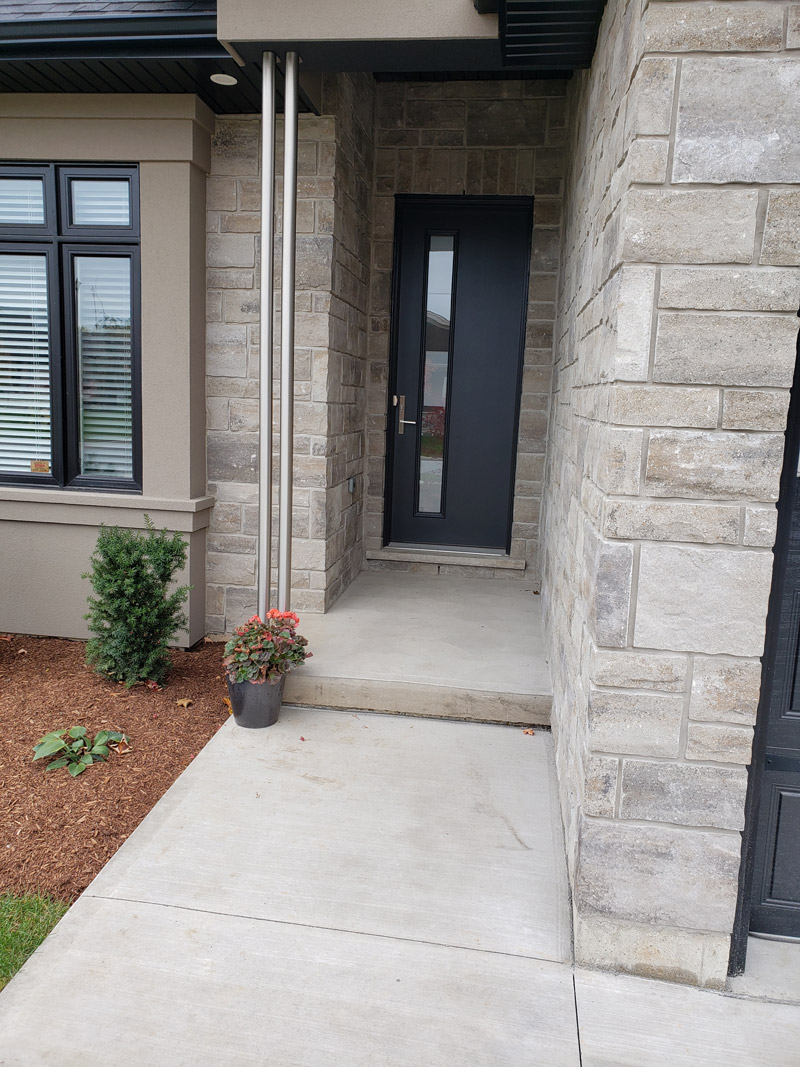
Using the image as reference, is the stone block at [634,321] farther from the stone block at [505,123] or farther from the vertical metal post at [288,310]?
the stone block at [505,123]

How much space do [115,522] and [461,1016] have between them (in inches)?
126

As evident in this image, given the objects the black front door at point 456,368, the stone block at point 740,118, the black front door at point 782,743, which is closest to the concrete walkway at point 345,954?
the black front door at point 782,743

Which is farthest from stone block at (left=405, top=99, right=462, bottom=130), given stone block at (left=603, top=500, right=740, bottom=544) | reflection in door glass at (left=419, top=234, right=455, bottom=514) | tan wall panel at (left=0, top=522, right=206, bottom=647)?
stone block at (left=603, top=500, right=740, bottom=544)

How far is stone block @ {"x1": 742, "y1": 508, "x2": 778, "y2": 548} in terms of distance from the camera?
1939mm

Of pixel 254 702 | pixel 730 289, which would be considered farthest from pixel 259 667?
pixel 730 289

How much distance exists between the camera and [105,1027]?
6.01ft

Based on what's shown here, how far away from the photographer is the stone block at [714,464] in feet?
6.31

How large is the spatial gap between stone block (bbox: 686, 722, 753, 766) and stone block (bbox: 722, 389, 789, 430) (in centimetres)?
76

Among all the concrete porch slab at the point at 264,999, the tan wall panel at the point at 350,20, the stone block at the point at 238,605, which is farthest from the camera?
the stone block at the point at 238,605

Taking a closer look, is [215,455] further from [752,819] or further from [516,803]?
[752,819]

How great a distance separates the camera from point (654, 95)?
1.86m

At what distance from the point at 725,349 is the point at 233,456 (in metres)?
3.05

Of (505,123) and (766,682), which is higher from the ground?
(505,123)

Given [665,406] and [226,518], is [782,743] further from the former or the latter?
[226,518]
